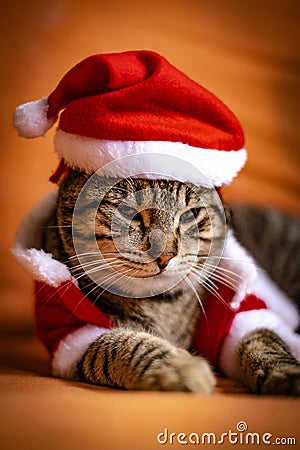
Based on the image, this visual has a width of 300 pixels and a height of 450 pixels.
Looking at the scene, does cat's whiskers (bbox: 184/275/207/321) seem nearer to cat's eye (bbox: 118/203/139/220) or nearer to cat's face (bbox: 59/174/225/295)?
cat's face (bbox: 59/174/225/295)

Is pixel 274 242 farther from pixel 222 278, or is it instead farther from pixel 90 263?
pixel 90 263

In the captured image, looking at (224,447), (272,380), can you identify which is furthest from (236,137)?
(224,447)

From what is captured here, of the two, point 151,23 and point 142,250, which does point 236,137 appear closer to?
point 142,250

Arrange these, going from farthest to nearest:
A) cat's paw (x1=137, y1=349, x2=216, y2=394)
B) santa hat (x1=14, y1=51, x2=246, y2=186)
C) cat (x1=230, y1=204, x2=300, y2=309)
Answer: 1. cat (x1=230, y1=204, x2=300, y2=309)
2. santa hat (x1=14, y1=51, x2=246, y2=186)
3. cat's paw (x1=137, y1=349, x2=216, y2=394)

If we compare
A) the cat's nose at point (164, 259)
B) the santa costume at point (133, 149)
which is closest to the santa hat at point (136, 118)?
the santa costume at point (133, 149)

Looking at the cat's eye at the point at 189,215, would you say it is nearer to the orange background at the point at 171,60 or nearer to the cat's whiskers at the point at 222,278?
the cat's whiskers at the point at 222,278

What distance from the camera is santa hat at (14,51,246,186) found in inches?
37.0

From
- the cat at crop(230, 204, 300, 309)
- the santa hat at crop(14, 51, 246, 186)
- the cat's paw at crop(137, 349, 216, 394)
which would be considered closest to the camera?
the cat's paw at crop(137, 349, 216, 394)

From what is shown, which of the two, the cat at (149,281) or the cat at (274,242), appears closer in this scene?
the cat at (149,281)

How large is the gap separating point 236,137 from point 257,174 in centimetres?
45

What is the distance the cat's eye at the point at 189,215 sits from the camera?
983 mm

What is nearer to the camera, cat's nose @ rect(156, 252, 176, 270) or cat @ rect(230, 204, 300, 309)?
cat's nose @ rect(156, 252, 176, 270)

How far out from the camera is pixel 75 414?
2.57ft

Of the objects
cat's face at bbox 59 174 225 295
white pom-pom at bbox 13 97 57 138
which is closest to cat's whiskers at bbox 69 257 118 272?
cat's face at bbox 59 174 225 295
